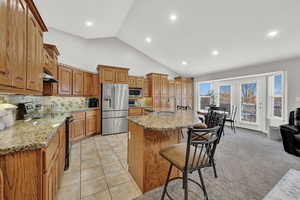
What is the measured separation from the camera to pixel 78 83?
3.91 meters

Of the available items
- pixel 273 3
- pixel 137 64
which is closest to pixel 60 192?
pixel 273 3

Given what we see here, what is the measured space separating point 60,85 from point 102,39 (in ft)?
8.91

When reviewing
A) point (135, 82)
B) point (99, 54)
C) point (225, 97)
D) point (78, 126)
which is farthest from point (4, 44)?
point (225, 97)

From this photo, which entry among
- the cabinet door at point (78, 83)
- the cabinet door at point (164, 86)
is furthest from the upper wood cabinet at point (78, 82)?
the cabinet door at point (164, 86)

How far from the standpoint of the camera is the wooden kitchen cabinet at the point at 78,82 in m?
3.79

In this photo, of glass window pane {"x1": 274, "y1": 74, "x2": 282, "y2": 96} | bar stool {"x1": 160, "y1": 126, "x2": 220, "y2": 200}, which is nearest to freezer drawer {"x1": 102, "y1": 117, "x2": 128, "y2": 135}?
bar stool {"x1": 160, "y1": 126, "x2": 220, "y2": 200}

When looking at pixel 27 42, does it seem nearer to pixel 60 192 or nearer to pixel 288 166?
pixel 60 192

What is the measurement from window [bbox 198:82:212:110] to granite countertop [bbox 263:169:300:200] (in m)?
4.63

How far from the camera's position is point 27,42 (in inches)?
55.2

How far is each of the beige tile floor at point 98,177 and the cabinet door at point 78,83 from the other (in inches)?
66.3

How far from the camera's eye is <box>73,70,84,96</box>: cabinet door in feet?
12.4

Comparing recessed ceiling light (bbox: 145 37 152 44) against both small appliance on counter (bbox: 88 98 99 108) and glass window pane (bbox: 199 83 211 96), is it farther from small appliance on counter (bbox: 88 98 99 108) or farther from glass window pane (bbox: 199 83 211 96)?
glass window pane (bbox: 199 83 211 96)

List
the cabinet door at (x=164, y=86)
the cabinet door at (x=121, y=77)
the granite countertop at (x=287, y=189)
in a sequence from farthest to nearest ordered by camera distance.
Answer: the cabinet door at (x=164, y=86) → the cabinet door at (x=121, y=77) → the granite countertop at (x=287, y=189)

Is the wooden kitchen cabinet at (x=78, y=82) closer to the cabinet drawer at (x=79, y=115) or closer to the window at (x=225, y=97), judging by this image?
the cabinet drawer at (x=79, y=115)
